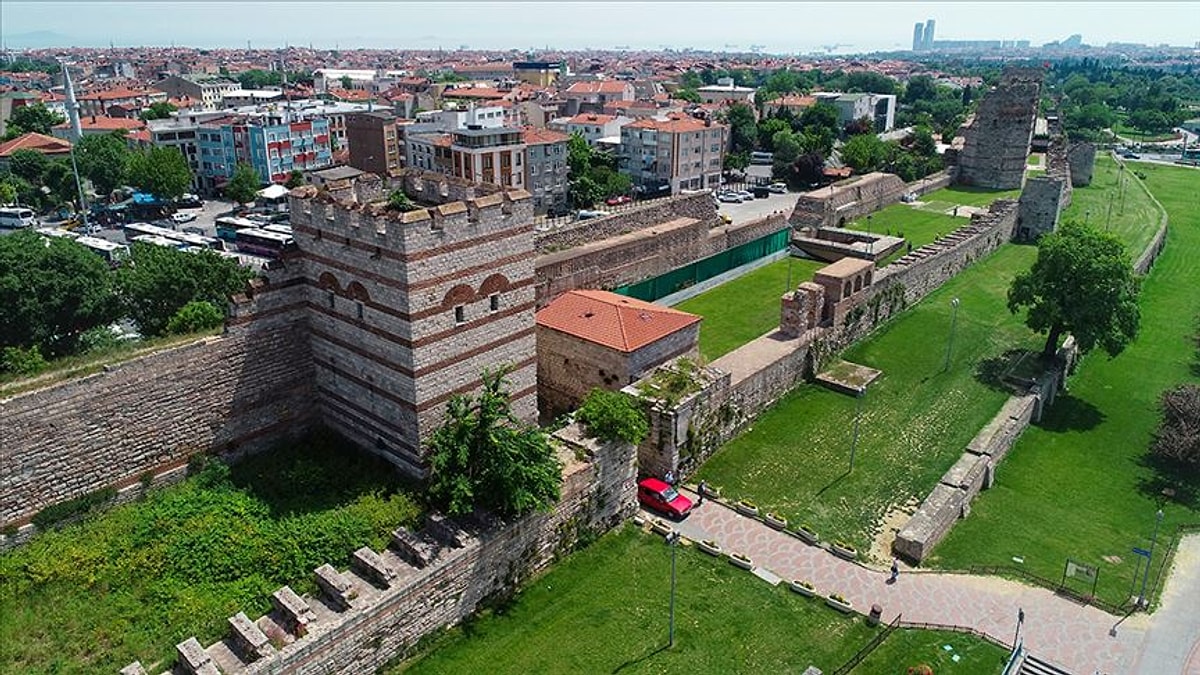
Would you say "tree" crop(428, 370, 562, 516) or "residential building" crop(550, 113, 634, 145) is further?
"residential building" crop(550, 113, 634, 145)

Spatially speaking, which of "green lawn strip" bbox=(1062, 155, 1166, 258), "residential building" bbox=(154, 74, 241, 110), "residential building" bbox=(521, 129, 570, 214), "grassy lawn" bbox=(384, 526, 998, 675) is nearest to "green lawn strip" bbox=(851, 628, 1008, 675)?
"grassy lawn" bbox=(384, 526, 998, 675)

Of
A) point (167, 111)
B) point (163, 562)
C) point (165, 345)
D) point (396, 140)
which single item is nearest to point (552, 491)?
point (163, 562)

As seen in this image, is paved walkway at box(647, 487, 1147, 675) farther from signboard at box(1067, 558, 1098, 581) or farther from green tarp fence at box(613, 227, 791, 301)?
green tarp fence at box(613, 227, 791, 301)

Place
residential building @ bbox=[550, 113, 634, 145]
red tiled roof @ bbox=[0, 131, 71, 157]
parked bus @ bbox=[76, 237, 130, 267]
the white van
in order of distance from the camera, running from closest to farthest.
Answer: parked bus @ bbox=[76, 237, 130, 267] < the white van < red tiled roof @ bbox=[0, 131, 71, 157] < residential building @ bbox=[550, 113, 634, 145]

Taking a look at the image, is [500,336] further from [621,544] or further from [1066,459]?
[1066,459]

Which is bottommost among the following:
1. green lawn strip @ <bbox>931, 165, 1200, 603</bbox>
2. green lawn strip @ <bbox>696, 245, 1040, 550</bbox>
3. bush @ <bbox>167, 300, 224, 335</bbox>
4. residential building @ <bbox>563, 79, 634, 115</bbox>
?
green lawn strip @ <bbox>931, 165, 1200, 603</bbox>

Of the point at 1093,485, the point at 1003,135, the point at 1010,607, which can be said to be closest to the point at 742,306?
the point at 1093,485

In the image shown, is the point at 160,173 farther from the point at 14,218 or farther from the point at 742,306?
the point at 742,306
